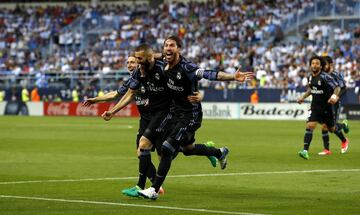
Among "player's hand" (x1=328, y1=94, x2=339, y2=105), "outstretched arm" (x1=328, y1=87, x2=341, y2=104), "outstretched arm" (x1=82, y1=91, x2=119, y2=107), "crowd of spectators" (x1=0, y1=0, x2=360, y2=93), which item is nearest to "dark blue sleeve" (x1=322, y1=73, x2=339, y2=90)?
"outstretched arm" (x1=328, y1=87, x2=341, y2=104)

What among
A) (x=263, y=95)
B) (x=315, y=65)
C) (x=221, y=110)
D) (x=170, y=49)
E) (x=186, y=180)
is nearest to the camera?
(x=170, y=49)

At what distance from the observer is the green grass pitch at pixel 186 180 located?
42.8 feet

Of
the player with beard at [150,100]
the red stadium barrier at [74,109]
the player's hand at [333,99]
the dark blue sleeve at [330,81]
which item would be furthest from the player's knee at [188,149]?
the red stadium barrier at [74,109]

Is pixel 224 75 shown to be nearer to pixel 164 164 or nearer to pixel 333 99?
pixel 164 164

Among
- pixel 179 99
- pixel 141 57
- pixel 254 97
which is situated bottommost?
pixel 254 97

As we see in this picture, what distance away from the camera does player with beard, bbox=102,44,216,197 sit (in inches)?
560

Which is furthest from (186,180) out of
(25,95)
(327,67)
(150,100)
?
(25,95)

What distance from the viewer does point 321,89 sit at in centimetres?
2350

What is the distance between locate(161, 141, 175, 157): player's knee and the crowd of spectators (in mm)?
37050

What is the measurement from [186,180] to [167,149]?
3284 mm

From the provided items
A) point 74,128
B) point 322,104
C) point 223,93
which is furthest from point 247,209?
point 223,93

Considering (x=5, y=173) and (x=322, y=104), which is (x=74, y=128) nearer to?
(x=322, y=104)

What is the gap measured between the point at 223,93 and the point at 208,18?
9.09 meters

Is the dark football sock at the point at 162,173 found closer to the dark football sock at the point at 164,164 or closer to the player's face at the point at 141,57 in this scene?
the dark football sock at the point at 164,164
